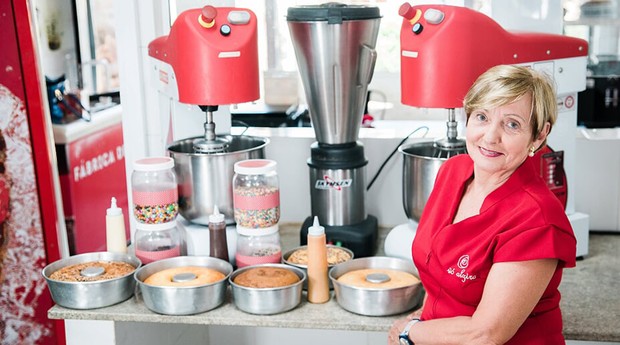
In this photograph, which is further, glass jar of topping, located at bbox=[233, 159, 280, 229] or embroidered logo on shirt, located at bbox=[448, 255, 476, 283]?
glass jar of topping, located at bbox=[233, 159, 280, 229]

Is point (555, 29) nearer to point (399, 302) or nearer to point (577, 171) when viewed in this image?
point (577, 171)

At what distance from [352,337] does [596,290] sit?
0.93 metres

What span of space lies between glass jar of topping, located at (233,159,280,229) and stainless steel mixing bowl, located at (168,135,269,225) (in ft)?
0.19

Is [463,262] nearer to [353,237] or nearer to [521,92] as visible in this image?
[521,92]

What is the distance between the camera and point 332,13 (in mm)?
2338

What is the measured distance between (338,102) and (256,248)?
489mm

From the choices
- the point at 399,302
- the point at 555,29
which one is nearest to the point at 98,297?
the point at 399,302

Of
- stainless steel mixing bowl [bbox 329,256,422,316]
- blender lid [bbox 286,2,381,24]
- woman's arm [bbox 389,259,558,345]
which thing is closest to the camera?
woman's arm [bbox 389,259,558,345]

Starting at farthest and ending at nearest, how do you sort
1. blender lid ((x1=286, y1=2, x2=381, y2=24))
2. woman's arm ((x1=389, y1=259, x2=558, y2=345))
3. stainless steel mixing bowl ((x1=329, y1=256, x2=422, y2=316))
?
blender lid ((x1=286, y1=2, x2=381, y2=24)) < stainless steel mixing bowl ((x1=329, y1=256, x2=422, y2=316)) < woman's arm ((x1=389, y1=259, x2=558, y2=345))

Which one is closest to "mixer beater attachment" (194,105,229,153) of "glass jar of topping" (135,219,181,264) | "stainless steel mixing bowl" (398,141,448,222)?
"glass jar of topping" (135,219,181,264)

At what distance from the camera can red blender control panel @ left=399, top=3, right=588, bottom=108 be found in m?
2.17

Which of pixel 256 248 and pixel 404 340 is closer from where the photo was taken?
pixel 404 340

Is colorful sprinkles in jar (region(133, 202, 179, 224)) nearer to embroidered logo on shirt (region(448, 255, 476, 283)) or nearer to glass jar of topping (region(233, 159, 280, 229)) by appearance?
glass jar of topping (region(233, 159, 280, 229))

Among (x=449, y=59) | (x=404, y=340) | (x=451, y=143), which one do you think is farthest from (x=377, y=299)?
(x=449, y=59)
